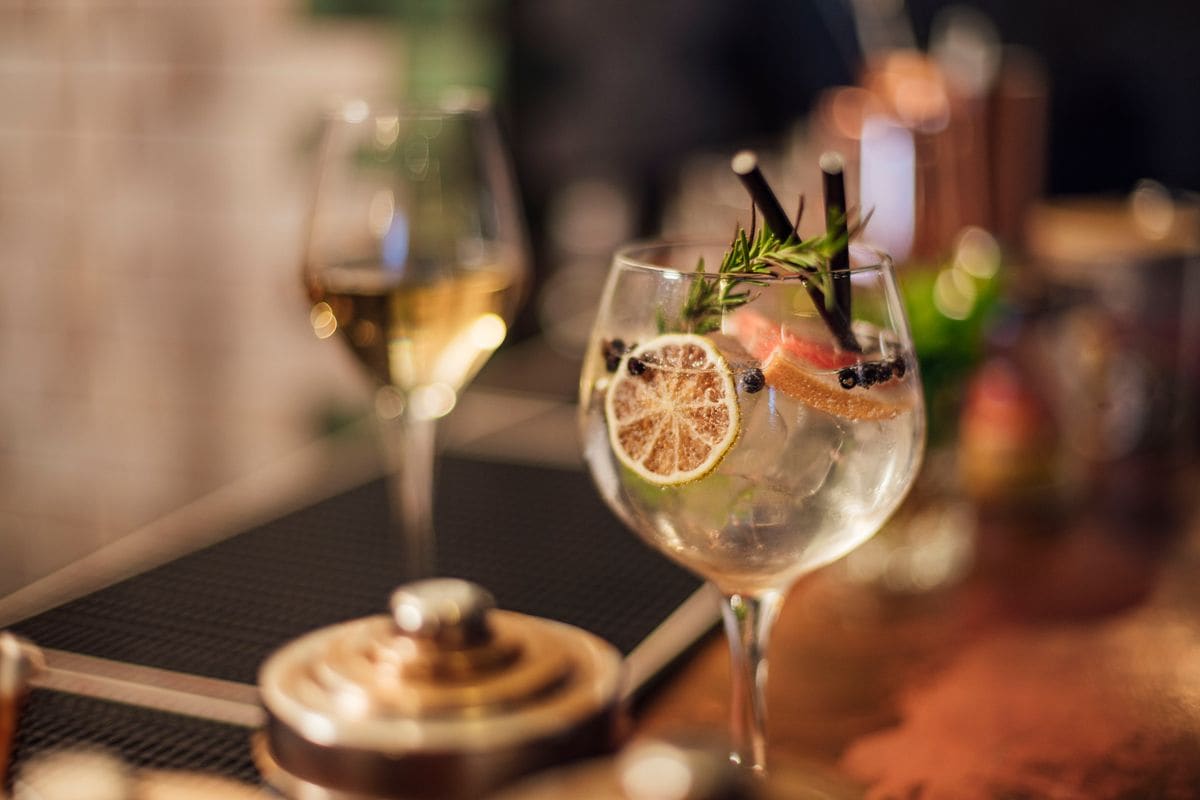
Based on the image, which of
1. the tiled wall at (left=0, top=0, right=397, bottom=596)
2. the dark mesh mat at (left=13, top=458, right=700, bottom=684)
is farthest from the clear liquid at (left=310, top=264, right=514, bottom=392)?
the tiled wall at (left=0, top=0, right=397, bottom=596)

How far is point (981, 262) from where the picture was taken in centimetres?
135

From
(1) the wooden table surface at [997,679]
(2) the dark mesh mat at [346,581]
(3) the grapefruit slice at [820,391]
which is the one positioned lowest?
(1) the wooden table surface at [997,679]

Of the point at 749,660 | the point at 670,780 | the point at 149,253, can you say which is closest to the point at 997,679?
the point at 749,660

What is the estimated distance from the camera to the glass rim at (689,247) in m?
0.66

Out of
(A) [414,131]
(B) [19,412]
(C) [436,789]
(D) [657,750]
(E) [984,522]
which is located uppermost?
(A) [414,131]

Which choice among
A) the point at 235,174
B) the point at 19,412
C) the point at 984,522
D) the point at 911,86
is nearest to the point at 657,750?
the point at 984,522

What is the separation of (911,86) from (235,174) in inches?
84.8

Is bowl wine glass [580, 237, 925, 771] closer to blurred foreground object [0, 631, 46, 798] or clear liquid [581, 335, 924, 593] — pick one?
clear liquid [581, 335, 924, 593]

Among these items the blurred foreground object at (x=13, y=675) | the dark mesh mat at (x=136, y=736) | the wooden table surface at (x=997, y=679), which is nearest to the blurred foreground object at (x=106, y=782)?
the dark mesh mat at (x=136, y=736)

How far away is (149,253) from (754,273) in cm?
321

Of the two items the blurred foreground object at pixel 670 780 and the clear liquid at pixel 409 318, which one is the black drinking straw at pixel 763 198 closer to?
the blurred foreground object at pixel 670 780

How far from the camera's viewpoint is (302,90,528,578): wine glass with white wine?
104cm

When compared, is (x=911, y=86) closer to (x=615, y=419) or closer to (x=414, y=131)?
(x=414, y=131)

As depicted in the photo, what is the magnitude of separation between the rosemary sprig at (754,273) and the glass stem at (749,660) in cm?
17
